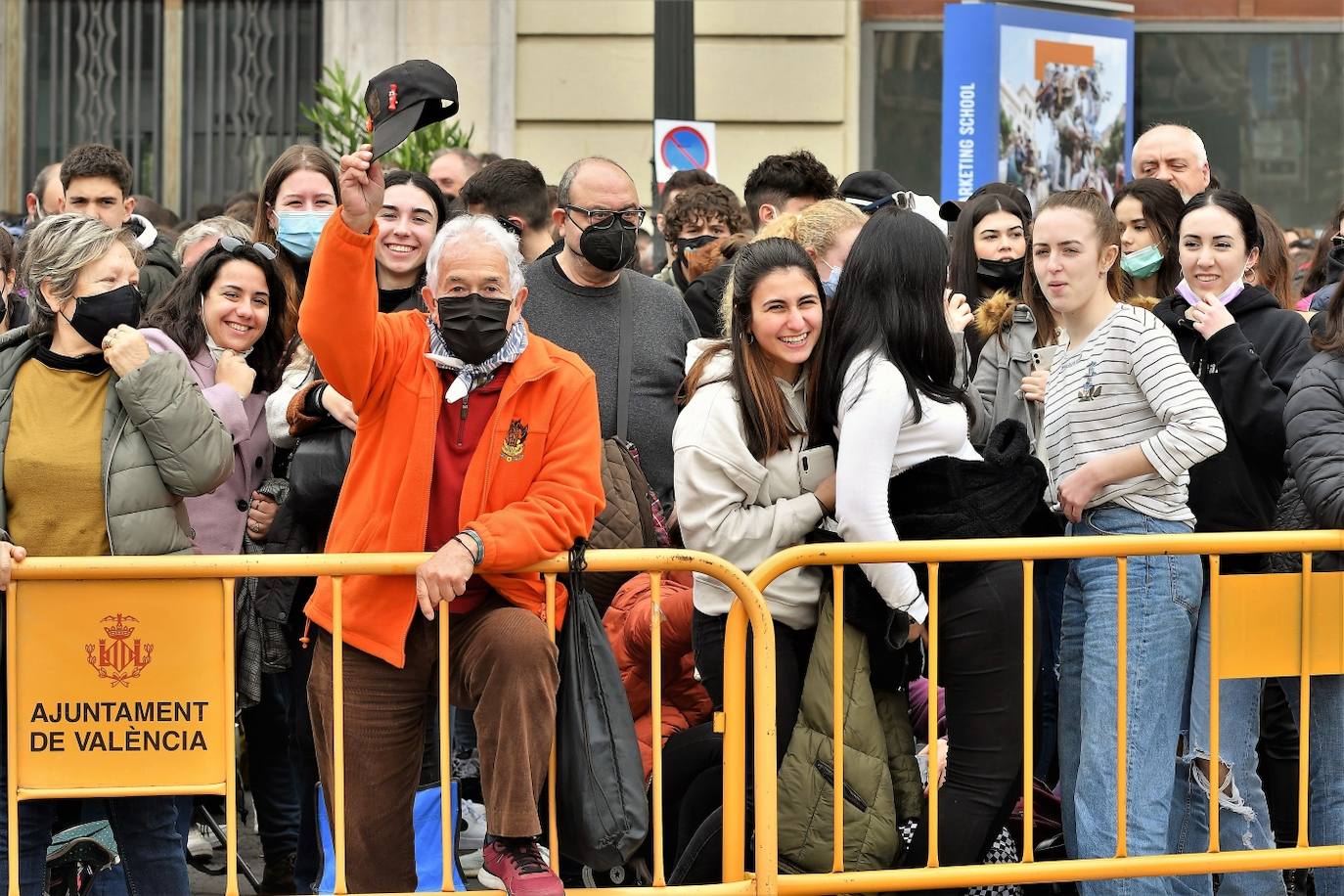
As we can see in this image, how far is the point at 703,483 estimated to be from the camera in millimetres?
4812

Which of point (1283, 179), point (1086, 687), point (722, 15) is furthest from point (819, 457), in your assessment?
point (1283, 179)

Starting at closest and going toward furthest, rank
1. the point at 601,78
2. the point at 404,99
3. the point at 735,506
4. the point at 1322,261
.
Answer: the point at 404,99 → the point at 735,506 → the point at 1322,261 → the point at 601,78

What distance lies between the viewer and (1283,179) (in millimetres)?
14289

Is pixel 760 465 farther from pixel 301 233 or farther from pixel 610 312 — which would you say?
pixel 301 233

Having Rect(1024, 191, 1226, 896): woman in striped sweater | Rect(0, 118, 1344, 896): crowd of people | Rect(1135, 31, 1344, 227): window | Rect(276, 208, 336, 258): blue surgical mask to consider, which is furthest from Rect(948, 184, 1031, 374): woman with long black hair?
Rect(1135, 31, 1344, 227): window

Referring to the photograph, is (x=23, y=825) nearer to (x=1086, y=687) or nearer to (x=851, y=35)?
(x=1086, y=687)

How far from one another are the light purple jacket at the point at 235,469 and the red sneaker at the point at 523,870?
1.75 m

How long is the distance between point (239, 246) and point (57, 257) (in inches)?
39.0

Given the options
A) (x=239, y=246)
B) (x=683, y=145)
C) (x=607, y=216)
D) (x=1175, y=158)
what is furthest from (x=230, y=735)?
(x=683, y=145)

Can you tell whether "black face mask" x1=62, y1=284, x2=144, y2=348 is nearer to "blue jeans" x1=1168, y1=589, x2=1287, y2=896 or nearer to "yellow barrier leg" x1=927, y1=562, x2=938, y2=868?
"yellow barrier leg" x1=927, y1=562, x2=938, y2=868

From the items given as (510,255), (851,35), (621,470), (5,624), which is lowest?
(5,624)

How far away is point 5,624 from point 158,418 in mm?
705

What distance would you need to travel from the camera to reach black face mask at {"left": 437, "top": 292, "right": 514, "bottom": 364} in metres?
4.47

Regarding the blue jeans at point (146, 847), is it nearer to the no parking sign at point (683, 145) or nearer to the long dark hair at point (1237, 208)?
the long dark hair at point (1237, 208)
